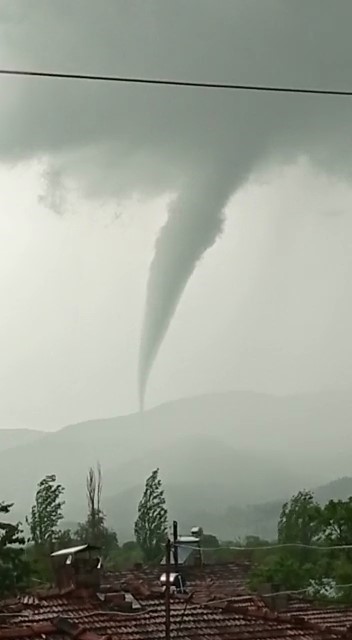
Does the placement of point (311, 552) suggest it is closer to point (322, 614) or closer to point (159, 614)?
point (322, 614)

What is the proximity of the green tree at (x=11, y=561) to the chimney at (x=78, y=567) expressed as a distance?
0.12 meters

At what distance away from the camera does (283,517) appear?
4.40 metres

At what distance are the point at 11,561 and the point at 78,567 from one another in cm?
24

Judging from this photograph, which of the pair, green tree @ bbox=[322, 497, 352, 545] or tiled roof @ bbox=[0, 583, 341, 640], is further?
green tree @ bbox=[322, 497, 352, 545]

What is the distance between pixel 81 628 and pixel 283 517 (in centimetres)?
93

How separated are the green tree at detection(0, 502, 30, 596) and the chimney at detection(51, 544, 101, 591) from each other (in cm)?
12

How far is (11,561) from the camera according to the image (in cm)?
404

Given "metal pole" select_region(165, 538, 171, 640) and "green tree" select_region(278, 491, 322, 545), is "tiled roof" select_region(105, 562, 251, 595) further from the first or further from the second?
"green tree" select_region(278, 491, 322, 545)

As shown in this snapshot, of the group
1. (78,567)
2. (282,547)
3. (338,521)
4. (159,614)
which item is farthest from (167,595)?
(338,521)

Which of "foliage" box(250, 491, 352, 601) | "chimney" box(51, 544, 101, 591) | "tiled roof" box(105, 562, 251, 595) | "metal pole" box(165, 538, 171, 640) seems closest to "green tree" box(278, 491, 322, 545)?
"foliage" box(250, 491, 352, 601)

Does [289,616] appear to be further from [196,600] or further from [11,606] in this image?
[11,606]

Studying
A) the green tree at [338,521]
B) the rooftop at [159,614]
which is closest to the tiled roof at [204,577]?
the rooftop at [159,614]

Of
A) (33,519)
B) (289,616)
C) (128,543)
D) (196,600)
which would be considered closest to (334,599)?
(289,616)

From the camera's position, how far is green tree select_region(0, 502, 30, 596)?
4.00 m
